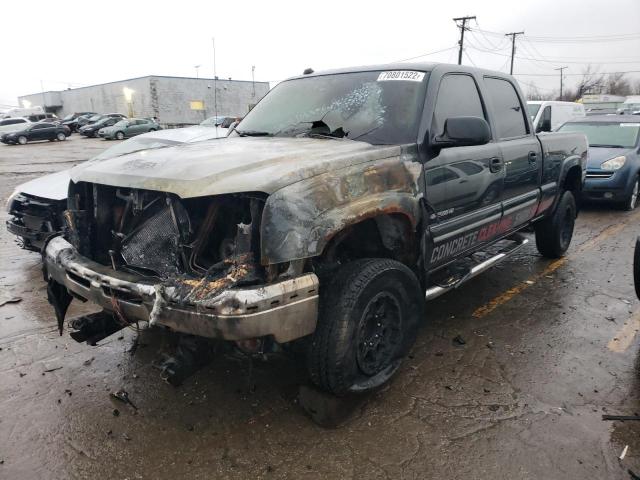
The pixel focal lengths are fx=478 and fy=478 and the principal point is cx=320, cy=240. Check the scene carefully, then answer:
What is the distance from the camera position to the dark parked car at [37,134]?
3003 cm

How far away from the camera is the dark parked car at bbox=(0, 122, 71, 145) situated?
98.5 feet

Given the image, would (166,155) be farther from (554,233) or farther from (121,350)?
(554,233)

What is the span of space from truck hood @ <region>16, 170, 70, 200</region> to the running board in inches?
151

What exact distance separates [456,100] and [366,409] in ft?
7.79

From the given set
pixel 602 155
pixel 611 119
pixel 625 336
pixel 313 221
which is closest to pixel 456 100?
pixel 313 221

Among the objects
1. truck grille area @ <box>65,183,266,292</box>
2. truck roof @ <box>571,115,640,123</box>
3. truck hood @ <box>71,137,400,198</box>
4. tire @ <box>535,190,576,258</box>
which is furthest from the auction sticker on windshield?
truck roof @ <box>571,115,640,123</box>

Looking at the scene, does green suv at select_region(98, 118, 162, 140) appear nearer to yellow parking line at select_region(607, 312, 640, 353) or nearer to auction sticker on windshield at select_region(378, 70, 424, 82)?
auction sticker on windshield at select_region(378, 70, 424, 82)

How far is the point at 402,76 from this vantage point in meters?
3.48

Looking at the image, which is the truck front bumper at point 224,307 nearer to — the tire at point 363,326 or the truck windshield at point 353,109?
the tire at point 363,326

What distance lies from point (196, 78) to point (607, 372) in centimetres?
4843

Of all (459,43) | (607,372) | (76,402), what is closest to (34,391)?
(76,402)

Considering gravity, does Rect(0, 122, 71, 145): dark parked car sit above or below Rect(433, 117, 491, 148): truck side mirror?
below

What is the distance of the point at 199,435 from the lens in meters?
2.67

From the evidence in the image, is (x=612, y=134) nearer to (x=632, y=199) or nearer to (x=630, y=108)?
(x=632, y=199)
